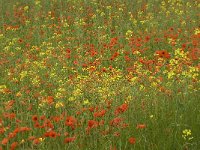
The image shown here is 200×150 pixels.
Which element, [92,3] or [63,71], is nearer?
[63,71]

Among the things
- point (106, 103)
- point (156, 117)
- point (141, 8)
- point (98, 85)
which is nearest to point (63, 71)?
point (98, 85)

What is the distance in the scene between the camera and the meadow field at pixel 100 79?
396 cm

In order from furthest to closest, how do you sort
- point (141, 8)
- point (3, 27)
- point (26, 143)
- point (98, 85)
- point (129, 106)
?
1. point (141, 8)
2. point (3, 27)
3. point (98, 85)
4. point (129, 106)
5. point (26, 143)

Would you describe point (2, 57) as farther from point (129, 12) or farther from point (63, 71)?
point (129, 12)

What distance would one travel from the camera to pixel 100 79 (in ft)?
18.5

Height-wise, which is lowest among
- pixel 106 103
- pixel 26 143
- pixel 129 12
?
pixel 26 143

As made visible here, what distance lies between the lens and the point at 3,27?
9.67 m

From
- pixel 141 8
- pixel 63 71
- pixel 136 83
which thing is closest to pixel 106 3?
pixel 141 8

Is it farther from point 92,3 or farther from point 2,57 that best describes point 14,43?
point 92,3

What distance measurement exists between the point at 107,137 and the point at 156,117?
2.32ft

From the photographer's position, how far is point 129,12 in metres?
9.69

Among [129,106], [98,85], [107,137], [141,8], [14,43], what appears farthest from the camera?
[141,8]

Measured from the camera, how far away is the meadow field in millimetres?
3959

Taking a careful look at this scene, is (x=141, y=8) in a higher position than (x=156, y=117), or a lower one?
higher
